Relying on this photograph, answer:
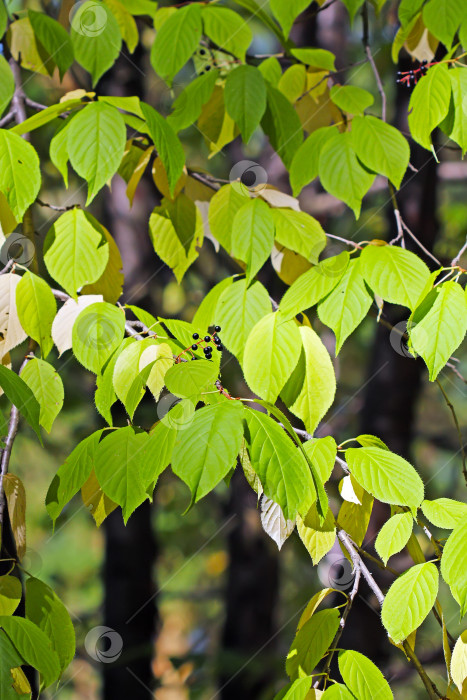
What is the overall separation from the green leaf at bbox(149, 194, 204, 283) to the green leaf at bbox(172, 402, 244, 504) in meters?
0.66

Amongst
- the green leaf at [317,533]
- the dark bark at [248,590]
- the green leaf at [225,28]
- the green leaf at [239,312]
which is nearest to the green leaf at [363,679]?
the green leaf at [317,533]

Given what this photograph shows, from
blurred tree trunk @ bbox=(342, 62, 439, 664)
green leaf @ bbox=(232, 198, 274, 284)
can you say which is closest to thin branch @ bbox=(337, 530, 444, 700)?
green leaf @ bbox=(232, 198, 274, 284)

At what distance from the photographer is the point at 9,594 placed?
101 cm

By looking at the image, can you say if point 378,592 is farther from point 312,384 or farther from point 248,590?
point 248,590

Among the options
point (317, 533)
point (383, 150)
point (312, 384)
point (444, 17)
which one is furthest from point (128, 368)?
point (444, 17)

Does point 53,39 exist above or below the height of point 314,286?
above

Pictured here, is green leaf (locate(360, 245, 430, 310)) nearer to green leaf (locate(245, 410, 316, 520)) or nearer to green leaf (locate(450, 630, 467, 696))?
green leaf (locate(245, 410, 316, 520))

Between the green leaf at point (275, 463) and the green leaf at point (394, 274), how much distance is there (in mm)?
306

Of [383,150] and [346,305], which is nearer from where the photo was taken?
[346,305]

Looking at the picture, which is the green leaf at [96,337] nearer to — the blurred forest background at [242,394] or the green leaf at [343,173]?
the green leaf at [343,173]

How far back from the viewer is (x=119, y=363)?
95cm

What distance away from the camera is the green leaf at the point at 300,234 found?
47.4 inches

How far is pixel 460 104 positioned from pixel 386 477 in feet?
2.10

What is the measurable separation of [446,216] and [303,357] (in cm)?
452
